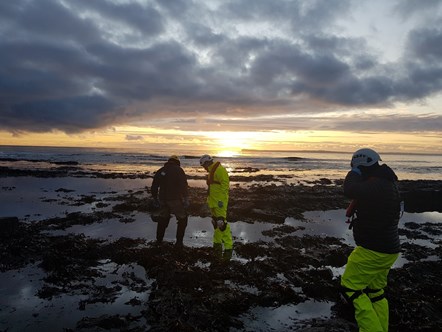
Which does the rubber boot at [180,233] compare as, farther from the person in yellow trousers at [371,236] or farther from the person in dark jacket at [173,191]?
the person in yellow trousers at [371,236]

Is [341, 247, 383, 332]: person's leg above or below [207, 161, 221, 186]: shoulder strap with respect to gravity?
below

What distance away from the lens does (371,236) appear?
474 centimetres

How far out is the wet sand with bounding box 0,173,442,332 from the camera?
555cm

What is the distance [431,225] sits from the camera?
14.2 meters

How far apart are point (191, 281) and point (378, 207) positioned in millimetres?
3978

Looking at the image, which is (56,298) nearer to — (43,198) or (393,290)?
(393,290)

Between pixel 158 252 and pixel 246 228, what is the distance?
190 inches

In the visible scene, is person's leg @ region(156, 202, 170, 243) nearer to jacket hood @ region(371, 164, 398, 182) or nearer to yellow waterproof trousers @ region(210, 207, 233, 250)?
yellow waterproof trousers @ region(210, 207, 233, 250)

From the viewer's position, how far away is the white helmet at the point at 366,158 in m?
4.81

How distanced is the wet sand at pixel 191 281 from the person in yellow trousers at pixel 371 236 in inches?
33.7

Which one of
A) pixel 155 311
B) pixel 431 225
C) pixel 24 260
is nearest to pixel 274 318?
pixel 155 311

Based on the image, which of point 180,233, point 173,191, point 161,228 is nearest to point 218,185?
point 173,191

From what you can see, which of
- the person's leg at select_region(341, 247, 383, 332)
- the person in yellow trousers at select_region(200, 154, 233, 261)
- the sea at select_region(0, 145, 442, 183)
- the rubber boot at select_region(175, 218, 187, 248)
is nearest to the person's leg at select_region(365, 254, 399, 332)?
the person's leg at select_region(341, 247, 383, 332)

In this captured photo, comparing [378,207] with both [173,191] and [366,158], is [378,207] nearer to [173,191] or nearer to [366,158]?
[366,158]
